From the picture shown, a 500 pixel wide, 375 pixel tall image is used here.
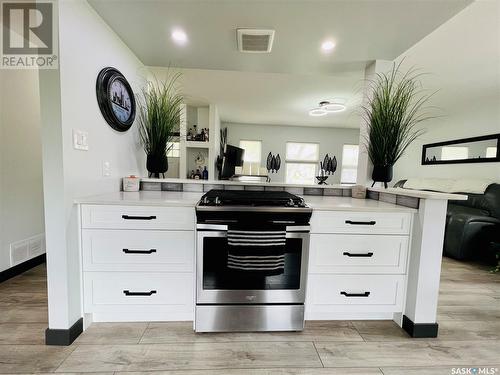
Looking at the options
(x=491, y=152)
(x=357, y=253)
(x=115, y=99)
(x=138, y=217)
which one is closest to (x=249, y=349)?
(x=357, y=253)

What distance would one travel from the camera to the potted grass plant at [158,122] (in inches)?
83.4

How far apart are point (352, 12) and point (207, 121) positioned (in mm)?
3776

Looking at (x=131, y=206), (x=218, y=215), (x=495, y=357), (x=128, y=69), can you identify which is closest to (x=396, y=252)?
(x=495, y=357)

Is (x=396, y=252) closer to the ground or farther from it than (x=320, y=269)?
farther from it

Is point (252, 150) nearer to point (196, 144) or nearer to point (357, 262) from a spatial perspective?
point (196, 144)

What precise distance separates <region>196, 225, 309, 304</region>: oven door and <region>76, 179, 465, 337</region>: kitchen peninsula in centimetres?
7

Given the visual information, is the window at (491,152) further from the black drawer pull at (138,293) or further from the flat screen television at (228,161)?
the black drawer pull at (138,293)

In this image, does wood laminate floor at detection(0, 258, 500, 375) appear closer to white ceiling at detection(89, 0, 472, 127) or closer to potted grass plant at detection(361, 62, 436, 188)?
potted grass plant at detection(361, 62, 436, 188)

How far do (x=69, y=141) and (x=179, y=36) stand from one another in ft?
3.84

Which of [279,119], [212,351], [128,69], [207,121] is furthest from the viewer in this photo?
[279,119]

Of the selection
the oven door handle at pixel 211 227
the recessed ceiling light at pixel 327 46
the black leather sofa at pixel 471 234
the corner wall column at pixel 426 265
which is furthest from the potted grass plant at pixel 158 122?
the black leather sofa at pixel 471 234

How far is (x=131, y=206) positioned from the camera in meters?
1.52

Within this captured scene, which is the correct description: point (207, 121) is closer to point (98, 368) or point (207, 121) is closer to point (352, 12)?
point (352, 12)

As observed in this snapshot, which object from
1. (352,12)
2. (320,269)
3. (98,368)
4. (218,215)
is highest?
(352,12)
